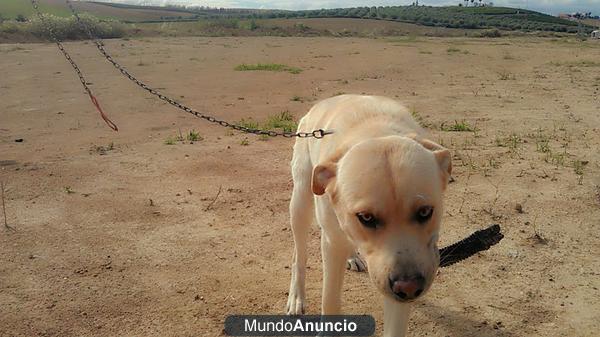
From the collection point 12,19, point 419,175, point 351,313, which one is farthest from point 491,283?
point 12,19

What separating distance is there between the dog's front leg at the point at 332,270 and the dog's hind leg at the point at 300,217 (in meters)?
0.48

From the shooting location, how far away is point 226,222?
5.66 m

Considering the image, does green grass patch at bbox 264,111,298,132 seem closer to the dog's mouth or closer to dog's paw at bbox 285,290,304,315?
dog's paw at bbox 285,290,304,315

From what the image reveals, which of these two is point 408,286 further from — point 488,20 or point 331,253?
point 488,20

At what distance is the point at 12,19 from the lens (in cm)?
3956

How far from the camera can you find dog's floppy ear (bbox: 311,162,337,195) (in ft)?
9.20

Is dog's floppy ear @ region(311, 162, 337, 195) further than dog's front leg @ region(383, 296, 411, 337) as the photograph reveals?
No

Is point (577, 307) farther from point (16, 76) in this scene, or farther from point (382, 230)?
point (16, 76)

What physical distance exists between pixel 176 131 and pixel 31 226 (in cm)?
467

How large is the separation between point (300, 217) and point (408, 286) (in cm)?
170

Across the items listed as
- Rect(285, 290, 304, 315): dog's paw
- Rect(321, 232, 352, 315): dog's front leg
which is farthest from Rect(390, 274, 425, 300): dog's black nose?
Rect(285, 290, 304, 315): dog's paw

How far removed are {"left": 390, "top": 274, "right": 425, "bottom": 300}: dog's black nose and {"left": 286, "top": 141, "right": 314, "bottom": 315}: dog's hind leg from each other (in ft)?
5.05

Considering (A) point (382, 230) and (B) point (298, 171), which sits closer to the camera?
(A) point (382, 230)

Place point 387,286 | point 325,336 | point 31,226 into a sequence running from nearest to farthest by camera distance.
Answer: point 387,286 < point 325,336 < point 31,226
